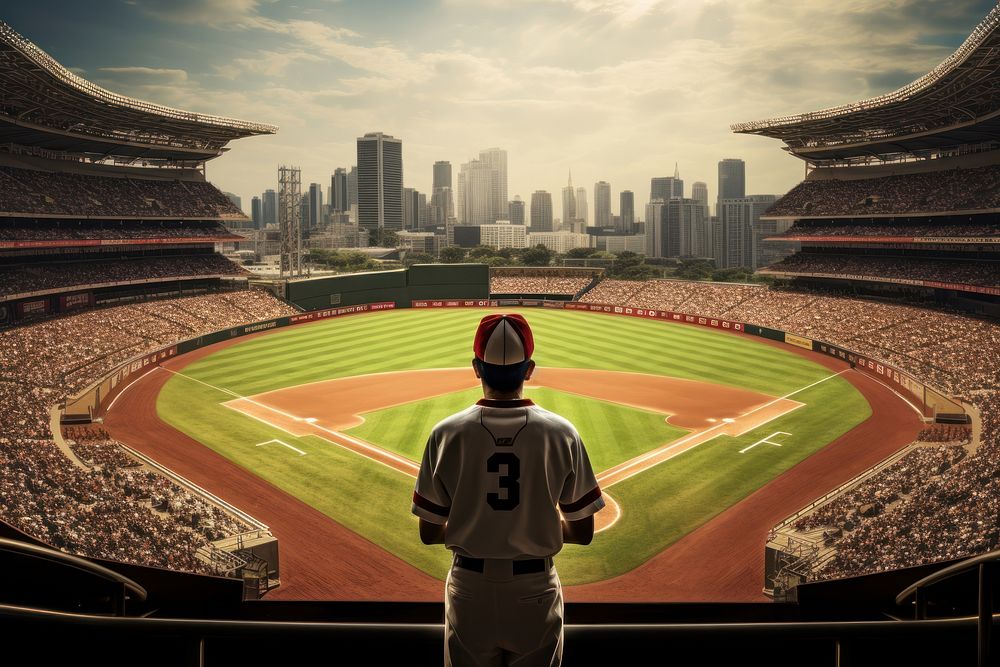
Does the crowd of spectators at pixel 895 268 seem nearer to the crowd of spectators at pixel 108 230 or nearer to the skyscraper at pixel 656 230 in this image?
the crowd of spectators at pixel 108 230

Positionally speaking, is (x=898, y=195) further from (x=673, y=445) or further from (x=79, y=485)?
(x=79, y=485)

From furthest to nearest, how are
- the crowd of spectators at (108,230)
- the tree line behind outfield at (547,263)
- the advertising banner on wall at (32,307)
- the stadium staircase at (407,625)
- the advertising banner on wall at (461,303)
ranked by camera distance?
the tree line behind outfield at (547,263), the advertising banner on wall at (461,303), the crowd of spectators at (108,230), the advertising banner on wall at (32,307), the stadium staircase at (407,625)

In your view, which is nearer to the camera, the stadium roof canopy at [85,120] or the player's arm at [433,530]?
the player's arm at [433,530]

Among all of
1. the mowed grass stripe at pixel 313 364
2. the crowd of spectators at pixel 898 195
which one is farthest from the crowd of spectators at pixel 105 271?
the crowd of spectators at pixel 898 195

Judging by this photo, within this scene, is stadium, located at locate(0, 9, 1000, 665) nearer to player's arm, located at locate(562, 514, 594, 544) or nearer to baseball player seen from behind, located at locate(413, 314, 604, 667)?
baseball player seen from behind, located at locate(413, 314, 604, 667)

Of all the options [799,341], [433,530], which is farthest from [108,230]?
[433,530]

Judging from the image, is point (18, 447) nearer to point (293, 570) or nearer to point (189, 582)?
point (293, 570)
